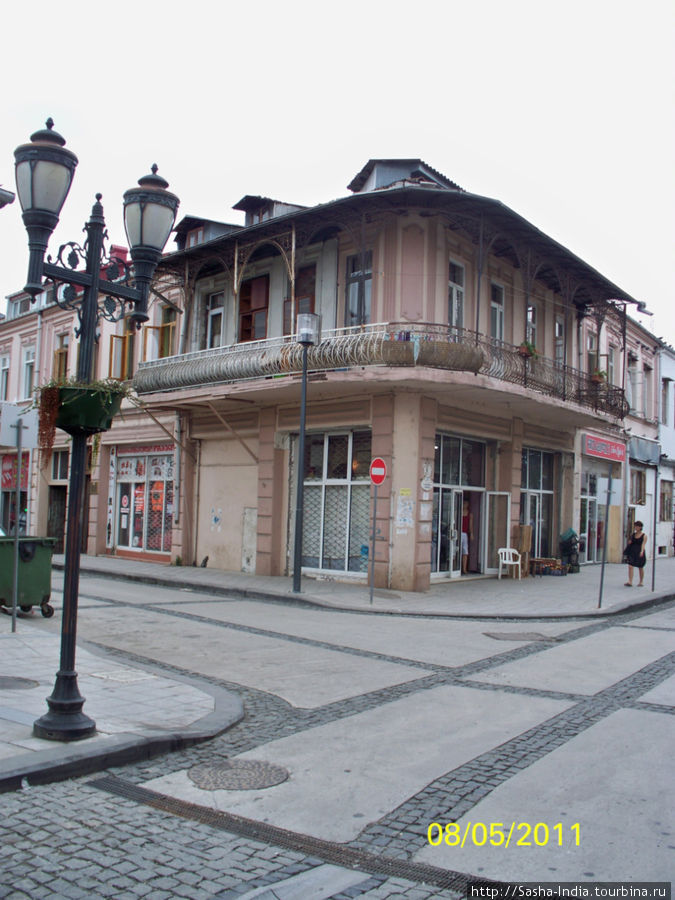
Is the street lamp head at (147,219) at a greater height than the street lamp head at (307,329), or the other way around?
the street lamp head at (307,329)

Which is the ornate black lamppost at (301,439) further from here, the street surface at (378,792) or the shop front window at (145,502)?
the shop front window at (145,502)

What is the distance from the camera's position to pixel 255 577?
59.8ft

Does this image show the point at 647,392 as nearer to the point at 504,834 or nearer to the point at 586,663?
the point at 586,663

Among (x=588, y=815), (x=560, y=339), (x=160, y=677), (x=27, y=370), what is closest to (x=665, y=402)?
(x=560, y=339)

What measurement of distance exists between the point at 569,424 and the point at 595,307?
3620 millimetres

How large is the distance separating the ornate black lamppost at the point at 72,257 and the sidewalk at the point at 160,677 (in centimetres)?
27

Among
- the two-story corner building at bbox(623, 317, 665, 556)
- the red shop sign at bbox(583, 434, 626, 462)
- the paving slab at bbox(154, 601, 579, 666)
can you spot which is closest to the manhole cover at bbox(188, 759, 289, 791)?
the paving slab at bbox(154, 601, 579, 666)

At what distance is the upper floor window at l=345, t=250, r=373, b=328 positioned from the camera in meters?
17.2

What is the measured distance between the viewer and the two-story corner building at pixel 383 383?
53.0 ft

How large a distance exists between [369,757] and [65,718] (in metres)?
2.10

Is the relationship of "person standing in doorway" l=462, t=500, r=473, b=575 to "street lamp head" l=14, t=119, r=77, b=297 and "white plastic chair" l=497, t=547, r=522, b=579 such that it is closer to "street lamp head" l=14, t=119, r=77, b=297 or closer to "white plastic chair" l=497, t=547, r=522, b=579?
"white plastic chair" l=497, t=547, r=522, b=579

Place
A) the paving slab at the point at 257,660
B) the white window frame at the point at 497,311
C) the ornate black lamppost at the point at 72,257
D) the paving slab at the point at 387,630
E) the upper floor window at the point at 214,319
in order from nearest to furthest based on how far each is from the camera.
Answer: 1. the ornate black lamppost at the point at 72,257
2. the paving slab at the point at 257,660
3. the paving slab at the point at 387,630
4. the white window frame at the point at 497,311
5. the upper floor window at the point at 214,319

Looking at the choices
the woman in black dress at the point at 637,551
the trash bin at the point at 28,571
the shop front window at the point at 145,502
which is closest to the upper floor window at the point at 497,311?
the woman in black dress at the point at 637,551

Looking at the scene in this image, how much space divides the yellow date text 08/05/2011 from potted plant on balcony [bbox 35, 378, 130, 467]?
3544mm
